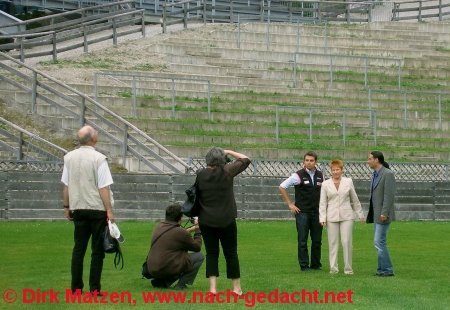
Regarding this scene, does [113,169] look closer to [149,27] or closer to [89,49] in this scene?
[89,49]

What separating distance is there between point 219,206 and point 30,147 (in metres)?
16.1

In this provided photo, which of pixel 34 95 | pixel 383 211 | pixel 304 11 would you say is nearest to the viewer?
pixel 383 211

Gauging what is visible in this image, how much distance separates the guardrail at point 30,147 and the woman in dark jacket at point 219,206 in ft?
49.4

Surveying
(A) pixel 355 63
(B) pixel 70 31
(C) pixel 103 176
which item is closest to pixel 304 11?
(A) pixel 355 63

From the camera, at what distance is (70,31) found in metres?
45.6

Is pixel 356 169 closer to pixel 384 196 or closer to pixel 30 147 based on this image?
pixel 30 147

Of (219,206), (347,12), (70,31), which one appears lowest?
(219,206)

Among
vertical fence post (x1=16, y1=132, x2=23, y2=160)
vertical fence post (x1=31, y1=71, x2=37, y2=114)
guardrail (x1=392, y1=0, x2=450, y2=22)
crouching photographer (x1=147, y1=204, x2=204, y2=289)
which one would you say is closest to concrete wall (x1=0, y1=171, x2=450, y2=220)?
vertical fence post (x1=16, y1=132, x2=23, y2=160)

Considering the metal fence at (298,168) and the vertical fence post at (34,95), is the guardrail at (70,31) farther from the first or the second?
the metal fence at (298,168)

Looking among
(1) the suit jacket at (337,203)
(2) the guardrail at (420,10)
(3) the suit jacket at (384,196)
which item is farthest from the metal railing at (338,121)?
(3) the suit jacket at (384,196)

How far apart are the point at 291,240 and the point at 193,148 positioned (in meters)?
10.9

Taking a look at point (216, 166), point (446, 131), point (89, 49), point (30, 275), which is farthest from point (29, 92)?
point (216, 166)

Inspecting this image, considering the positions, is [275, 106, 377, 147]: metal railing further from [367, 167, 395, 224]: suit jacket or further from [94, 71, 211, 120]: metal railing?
[367, 167, 395, 224]: suit jacket

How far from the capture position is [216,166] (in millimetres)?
14695
